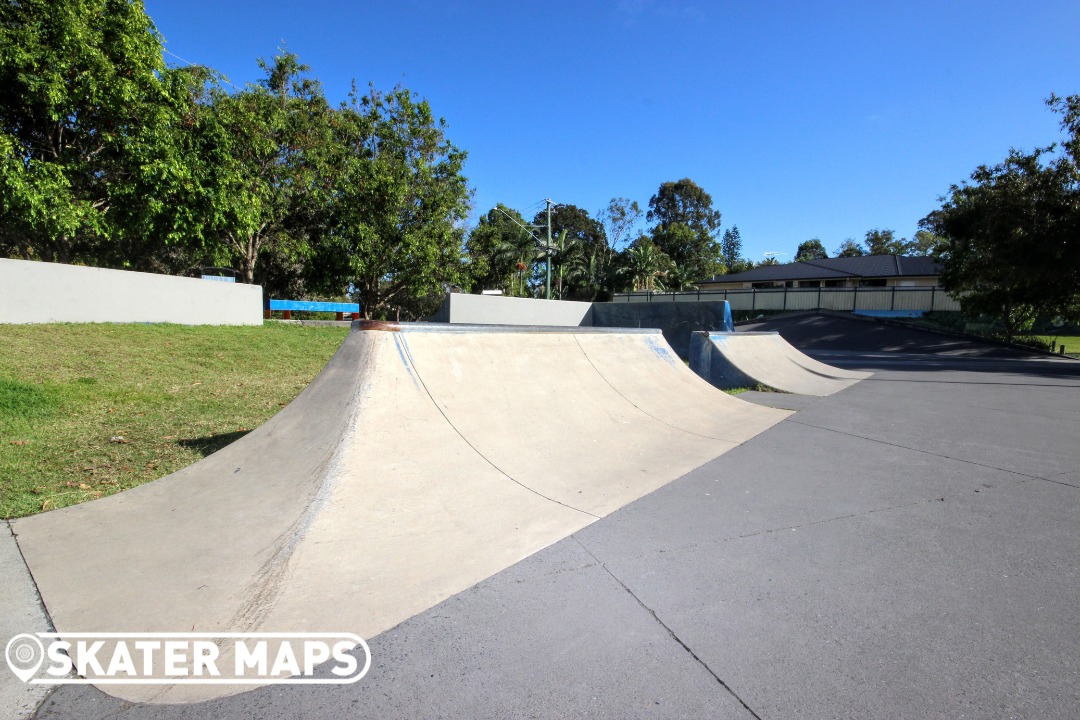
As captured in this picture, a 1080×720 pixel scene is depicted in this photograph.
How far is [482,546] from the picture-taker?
302 centimetres

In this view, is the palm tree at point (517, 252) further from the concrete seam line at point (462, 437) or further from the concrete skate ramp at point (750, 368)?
the concrete seam line at point (462, 437)

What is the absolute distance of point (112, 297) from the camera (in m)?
12.9

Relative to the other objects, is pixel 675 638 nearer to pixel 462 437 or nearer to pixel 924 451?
pixel 462 437

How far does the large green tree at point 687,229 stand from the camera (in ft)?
198

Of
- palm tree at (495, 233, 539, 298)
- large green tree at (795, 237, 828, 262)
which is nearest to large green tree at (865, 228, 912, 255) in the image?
large green tree at (795, 237, 828, 262)

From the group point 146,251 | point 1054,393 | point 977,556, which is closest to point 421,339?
point 977,556

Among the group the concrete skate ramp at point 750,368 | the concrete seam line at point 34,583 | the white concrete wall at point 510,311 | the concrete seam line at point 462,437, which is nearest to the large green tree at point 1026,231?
the concrete skate ramp at point 750,368

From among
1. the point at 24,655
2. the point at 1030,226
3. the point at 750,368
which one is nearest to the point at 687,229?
the point at 1030,226

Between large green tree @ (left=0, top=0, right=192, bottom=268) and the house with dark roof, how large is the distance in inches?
1603

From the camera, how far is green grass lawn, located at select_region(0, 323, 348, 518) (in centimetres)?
450

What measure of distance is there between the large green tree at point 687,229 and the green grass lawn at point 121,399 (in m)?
47.4

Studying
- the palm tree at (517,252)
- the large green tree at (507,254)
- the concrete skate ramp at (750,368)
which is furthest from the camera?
the palm tree at (517,252)

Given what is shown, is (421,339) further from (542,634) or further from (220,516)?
(542,634)

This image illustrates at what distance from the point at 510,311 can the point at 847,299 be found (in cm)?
2378
